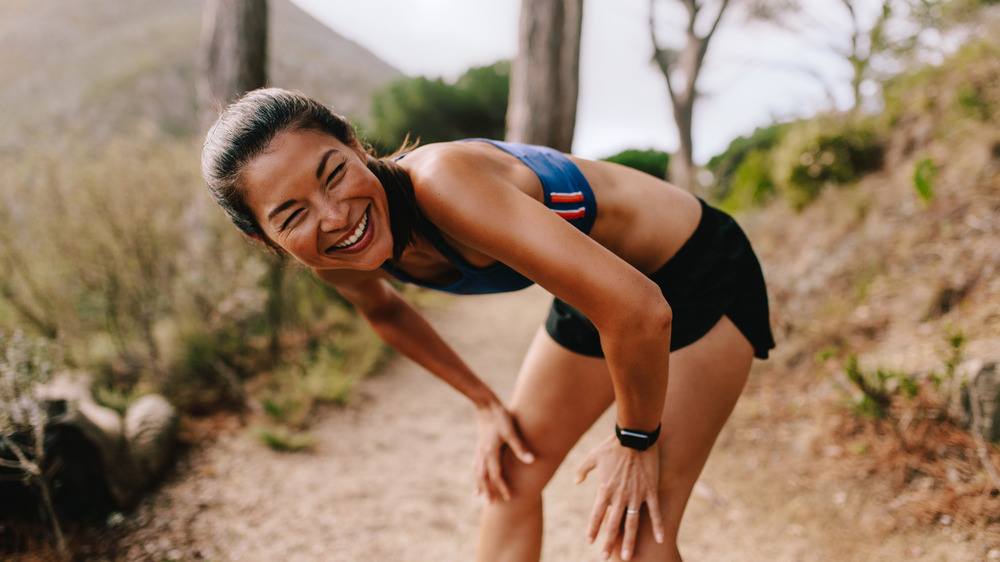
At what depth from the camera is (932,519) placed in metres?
2.26

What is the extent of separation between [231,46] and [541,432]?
422cm

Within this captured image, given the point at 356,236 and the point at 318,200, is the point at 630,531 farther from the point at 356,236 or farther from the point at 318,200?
the point at 318,200

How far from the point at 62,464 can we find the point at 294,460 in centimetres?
122

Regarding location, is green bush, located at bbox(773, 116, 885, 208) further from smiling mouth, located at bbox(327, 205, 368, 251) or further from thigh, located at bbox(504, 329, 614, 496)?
smiling mouth, located at bbox(327, 205, 368, 251)

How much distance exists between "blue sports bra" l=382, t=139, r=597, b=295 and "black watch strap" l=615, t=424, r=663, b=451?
0.44 metres

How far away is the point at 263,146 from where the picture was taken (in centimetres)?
107

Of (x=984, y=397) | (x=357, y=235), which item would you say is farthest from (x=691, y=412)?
(x=984, y=397)

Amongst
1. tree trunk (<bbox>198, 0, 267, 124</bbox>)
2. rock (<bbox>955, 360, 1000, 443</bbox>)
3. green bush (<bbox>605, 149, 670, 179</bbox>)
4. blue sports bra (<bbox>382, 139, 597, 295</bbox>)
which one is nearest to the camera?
blue sports bra (<bbox>382, 139, 597, 295</bbox>)

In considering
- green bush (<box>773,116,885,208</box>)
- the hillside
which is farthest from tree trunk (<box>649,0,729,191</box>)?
the hillside

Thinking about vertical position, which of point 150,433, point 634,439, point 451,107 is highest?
point 634,439

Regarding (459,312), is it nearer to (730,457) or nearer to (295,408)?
(295,408)

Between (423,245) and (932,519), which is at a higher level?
(423,245)

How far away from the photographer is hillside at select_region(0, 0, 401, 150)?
2456cm

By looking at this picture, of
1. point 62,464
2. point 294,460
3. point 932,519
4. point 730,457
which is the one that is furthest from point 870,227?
point 62,464
